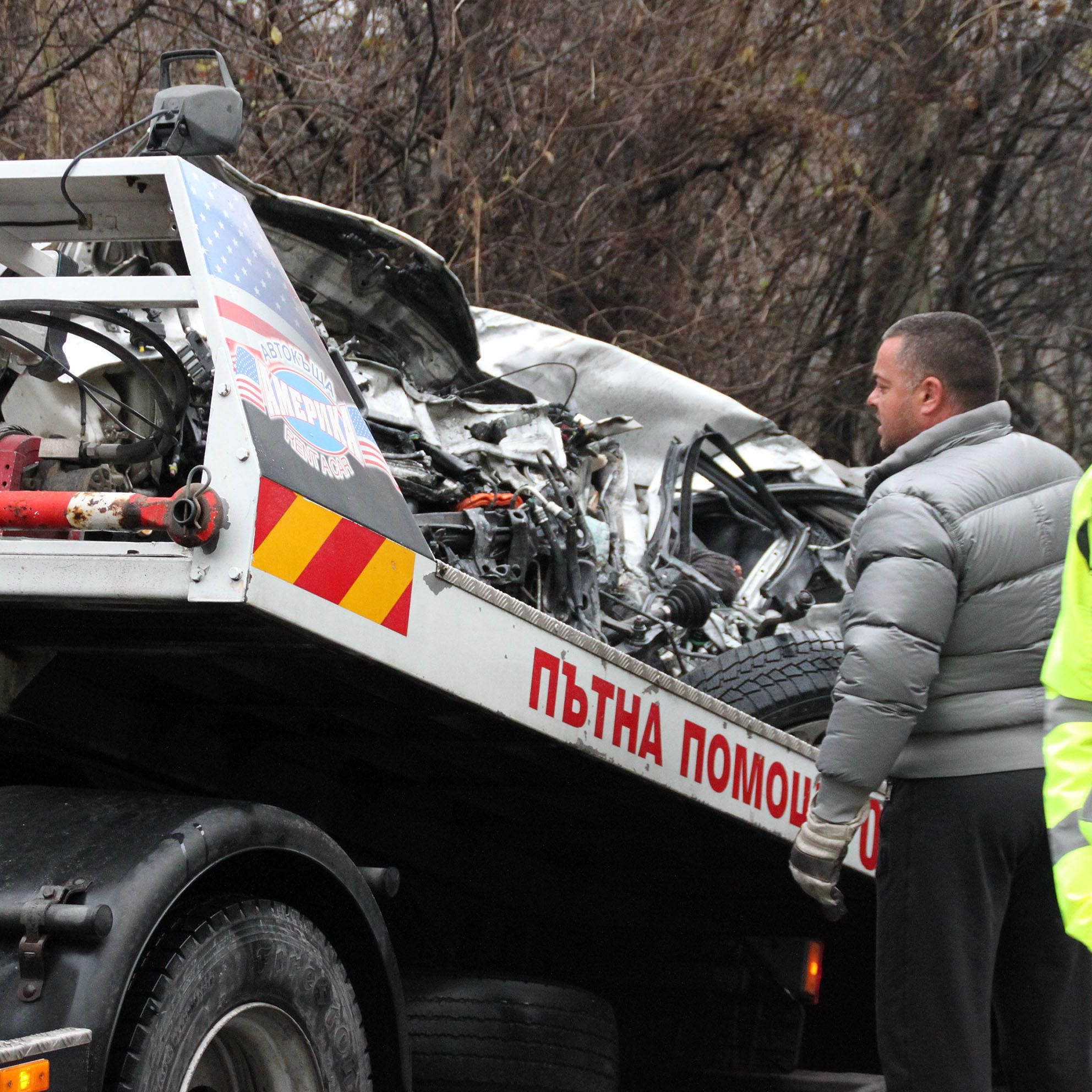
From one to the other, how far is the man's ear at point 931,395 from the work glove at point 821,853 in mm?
783

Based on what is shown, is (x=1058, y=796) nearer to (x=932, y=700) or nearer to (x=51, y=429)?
(x=932, y=700)

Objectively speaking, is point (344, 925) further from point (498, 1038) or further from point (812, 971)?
point (812, 971)

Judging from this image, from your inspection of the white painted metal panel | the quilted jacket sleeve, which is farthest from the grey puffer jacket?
the white painted metal panel

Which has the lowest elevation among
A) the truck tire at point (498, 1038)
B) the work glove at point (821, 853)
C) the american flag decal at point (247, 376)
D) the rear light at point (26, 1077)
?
the rear light at point (26, 1077)

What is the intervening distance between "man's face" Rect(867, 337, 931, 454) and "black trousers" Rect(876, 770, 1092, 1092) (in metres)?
0.70

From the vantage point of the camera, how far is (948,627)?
8.16 feet

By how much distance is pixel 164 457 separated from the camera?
9.44 ft

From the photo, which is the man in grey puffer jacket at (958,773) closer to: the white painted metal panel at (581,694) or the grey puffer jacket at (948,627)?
the grey puffer jacket at (948,627)

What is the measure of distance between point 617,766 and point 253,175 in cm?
652

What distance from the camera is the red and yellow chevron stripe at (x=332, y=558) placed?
1.93 metres

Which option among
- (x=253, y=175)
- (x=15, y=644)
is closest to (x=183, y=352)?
(x=15, y=644)

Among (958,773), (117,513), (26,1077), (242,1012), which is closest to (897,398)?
(958,773)

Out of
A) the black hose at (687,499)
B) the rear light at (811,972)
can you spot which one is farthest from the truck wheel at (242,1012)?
the black hose at (687,499)

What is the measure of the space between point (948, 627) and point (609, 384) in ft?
11.1
